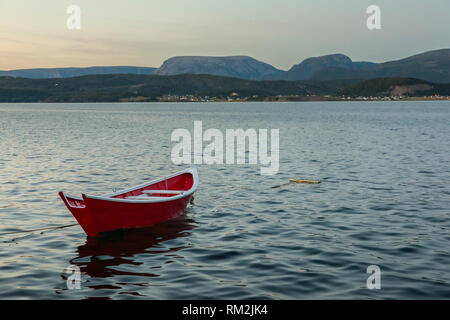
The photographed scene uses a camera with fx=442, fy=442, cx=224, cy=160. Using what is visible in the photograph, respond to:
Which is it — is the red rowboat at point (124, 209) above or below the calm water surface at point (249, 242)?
above

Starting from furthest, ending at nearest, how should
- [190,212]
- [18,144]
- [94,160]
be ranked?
[18,144] < [94,160] < [190,212]

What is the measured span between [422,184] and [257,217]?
1242 centimetres

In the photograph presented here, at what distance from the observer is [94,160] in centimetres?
Answer: 3872

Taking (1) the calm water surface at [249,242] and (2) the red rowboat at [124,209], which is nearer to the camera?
(1) the calm water surface at [249,242]

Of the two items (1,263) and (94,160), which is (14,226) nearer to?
(1,263)

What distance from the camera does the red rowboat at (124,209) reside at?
15.5 m

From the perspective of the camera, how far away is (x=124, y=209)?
16.6 m

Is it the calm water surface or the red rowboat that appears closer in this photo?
the calm water surface

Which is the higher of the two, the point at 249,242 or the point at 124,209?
the point at 124,209

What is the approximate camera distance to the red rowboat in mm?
15453

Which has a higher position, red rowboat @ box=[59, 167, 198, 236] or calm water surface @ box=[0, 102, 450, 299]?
red rowboat @ box=[59, 167, 198, 236]

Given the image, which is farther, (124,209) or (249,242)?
(124,209)
